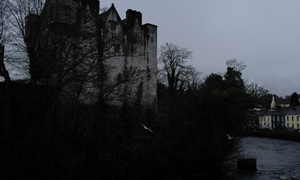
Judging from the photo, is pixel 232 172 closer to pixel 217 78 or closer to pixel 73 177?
pixel 73 177

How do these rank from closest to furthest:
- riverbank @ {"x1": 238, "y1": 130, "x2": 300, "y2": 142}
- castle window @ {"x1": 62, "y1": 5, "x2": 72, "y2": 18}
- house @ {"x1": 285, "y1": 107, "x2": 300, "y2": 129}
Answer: castle window @ {"x1": 62, "y1": 5, "x2": 72, "y2": 18}
riverbank @ {"x1": 238, "y1": 130, "x2": 300, "y2": 142}
house @ {"x1": 285, "y1": 107, "x2": 300, "y2": 129}

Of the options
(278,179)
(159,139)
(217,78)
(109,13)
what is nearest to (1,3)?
(159,139)

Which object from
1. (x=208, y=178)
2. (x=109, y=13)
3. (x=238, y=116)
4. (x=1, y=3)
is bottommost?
(x=208, y=178)

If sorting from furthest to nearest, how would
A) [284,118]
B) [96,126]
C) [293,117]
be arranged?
[284,118]
[293,117]
[96,126]

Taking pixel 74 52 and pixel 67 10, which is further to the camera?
pixel 67 10

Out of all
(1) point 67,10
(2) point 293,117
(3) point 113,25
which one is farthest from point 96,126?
(2) point 293,117

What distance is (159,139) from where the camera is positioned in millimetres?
21531

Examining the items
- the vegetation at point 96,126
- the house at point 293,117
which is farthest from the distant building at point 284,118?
the vegetation at point 96,126

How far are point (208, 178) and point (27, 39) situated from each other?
47.9 feet

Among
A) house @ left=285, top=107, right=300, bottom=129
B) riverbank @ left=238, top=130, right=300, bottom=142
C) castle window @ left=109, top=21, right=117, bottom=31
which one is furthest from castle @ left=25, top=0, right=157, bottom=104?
house @ left=285, top=107, right=300, bottom=129

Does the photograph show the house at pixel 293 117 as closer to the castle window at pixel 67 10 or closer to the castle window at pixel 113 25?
the castle window at pixel 113 25

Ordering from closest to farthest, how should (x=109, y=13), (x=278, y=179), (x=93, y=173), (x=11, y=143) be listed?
(x=11, y=143) → (x=93, y=173) → (x=278, y=179) → (x=109, y=13)

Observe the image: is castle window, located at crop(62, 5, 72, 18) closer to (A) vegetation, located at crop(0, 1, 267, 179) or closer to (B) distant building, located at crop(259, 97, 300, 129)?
(A) vegetation, located at crop(0, 1, 267, 179)

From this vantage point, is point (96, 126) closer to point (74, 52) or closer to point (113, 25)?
point (74, 52)
